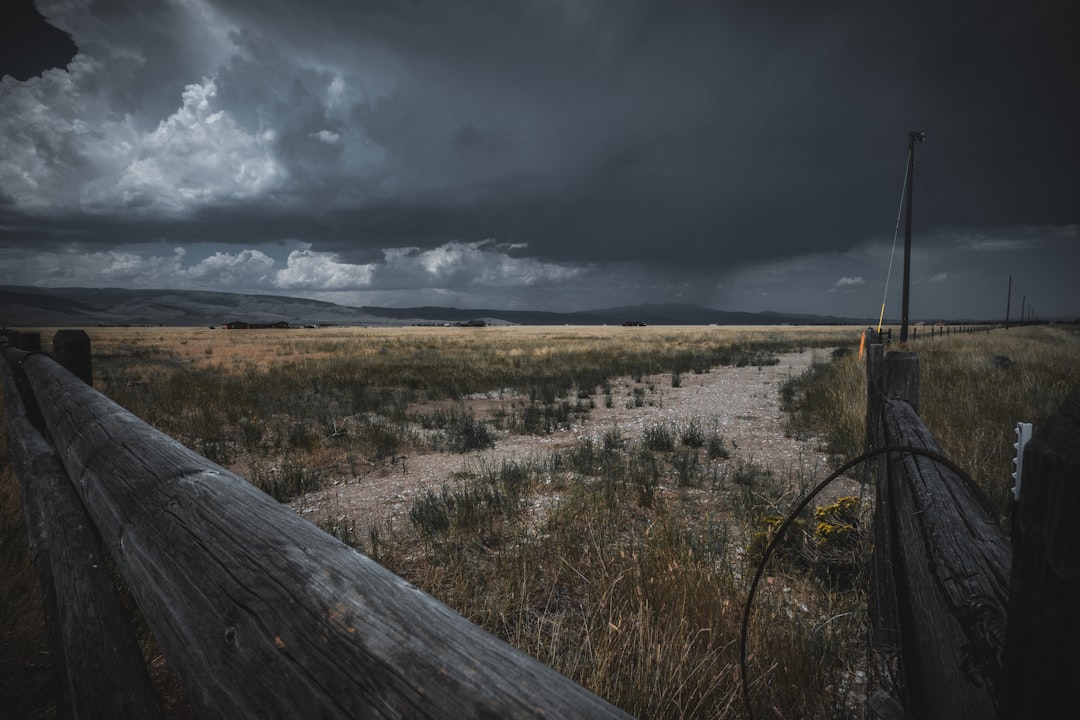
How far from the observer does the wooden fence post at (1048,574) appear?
19.3 inches

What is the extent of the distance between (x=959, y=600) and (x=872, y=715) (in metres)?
1.23

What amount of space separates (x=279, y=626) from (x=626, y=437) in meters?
8.12

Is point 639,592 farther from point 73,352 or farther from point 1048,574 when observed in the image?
point 73,352

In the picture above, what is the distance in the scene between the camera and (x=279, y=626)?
808 mm

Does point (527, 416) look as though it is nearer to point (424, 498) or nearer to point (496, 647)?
point (424, 498)

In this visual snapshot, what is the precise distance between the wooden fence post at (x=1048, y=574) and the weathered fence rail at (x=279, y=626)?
54 cm

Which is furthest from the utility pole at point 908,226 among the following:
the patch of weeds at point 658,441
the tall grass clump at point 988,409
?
the patch of weeds at point 658,441

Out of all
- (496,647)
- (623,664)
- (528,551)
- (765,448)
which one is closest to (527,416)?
(765,448)

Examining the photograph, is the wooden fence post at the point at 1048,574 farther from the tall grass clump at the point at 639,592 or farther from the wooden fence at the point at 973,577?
the tall grass clump at the point at 639,592

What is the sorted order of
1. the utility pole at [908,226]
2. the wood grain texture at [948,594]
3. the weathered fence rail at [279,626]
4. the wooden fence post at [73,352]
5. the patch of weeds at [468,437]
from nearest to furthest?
the weathered fence rail at [279,626] < the wood grain texture at [948,594] < the wooden fence post at [73,352] < the patch of weeds at [468,437] < the utility pole at [908,226]

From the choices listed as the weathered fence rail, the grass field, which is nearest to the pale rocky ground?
the grass field

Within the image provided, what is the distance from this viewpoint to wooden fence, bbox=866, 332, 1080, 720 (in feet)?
1.71

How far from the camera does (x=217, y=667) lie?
0.86m

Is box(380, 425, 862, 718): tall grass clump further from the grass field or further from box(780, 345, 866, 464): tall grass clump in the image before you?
box(780, 345, 866, 464): tall grass clump
